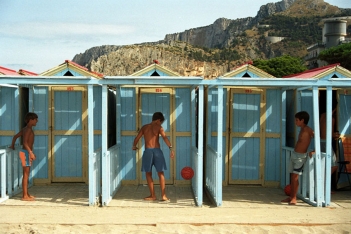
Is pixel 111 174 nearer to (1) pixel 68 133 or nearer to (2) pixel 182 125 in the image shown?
(1) pixel 68 133

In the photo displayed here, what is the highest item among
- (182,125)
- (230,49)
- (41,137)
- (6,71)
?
(230,49)

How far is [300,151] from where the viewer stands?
7.93 meters

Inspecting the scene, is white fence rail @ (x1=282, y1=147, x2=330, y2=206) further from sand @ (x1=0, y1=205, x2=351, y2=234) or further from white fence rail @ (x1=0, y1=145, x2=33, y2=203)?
white fence rail @ (x1=0, y1=145, x2=33, y2=203)

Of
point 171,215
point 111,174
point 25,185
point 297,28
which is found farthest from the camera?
point 297,28

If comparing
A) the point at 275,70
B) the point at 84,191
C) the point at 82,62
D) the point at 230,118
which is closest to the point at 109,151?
the point at 84,191

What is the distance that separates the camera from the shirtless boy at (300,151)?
7840mm

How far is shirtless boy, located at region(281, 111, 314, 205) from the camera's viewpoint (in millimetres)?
7840

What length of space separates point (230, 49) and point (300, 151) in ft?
Result: 280

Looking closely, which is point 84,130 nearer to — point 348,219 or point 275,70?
point 348,219

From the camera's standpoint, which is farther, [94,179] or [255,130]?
[255,130]

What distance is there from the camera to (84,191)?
29.5 ft

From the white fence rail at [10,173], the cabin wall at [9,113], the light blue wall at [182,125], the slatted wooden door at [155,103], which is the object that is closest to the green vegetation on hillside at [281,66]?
the light blue wall at [182,125]

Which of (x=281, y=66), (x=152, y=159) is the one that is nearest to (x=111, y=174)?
(x=152, y=159)

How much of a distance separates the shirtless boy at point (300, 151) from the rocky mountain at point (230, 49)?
6142 cm
